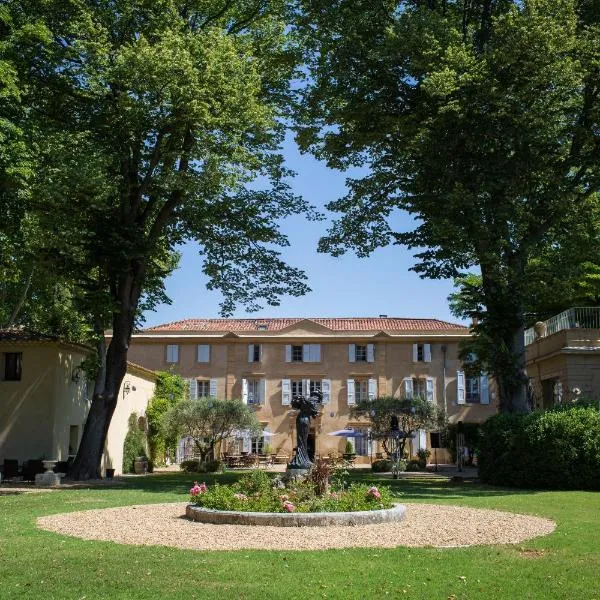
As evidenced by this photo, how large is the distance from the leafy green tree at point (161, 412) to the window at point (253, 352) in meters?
8.71

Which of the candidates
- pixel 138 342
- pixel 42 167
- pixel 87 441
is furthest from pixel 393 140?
pixel 138 342

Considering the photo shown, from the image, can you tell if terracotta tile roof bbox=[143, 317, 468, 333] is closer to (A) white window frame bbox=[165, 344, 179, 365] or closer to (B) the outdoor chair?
(A) white window frame bbox=[165, 344, 179, 365]

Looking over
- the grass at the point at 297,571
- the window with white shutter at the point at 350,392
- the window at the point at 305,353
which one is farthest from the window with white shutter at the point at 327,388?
the grass at the point at 297,571

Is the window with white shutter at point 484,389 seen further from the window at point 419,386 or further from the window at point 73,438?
the window at point 73,438

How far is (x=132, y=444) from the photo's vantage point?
3488 centimetres

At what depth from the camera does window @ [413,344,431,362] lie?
49156 millimetres

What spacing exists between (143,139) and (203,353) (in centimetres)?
2865

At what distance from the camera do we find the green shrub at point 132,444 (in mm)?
34094

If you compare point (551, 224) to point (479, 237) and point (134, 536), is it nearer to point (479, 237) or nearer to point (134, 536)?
point (479, 237)

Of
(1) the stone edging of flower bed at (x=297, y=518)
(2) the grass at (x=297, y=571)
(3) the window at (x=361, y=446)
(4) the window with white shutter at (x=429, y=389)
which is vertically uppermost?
(4) the window with white shutter at (x=429, y=389)

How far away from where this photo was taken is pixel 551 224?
72.0 ft

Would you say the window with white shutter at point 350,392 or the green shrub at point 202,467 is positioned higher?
the window with white shutter at point 350,392

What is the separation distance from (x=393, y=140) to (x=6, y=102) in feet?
37.2

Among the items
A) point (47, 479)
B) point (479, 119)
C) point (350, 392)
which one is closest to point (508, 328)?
point (479, 119)
